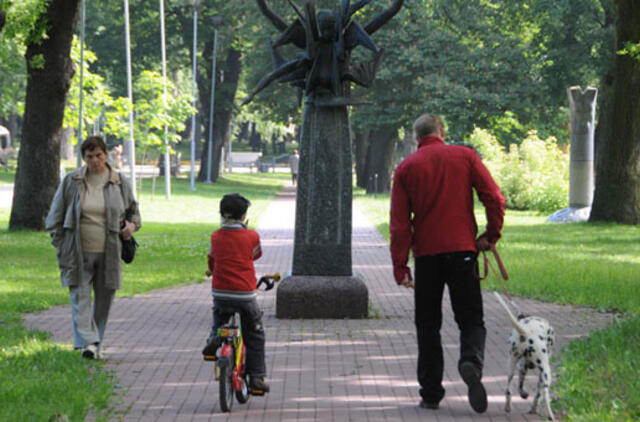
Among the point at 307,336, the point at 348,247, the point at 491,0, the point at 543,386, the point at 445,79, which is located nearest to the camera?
Answer: the point at 543,386

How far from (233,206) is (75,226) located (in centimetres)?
200

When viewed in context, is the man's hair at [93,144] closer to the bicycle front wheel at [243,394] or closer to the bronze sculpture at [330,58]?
the bicycle front wheel at [243,394]

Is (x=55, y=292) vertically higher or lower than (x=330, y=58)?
lower

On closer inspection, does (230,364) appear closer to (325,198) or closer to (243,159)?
(325,198)

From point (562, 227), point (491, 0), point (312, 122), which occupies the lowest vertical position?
point (562, 227)

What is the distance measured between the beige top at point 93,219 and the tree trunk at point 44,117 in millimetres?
13993

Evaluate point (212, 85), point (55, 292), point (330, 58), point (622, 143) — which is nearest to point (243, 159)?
point (212, 85)

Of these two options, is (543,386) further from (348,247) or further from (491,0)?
(491,0)

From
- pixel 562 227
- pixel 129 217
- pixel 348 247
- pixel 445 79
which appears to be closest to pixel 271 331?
pixel 348 247

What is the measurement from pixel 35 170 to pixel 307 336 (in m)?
13.1

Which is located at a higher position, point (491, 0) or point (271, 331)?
point (491, 0)

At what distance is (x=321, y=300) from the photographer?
1175 centimetres

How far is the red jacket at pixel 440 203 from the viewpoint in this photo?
6.95 meters

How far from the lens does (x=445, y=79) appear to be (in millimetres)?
42344
